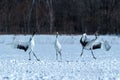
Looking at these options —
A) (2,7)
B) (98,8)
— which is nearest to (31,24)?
(2,7)

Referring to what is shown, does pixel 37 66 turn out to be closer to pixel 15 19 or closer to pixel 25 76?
pixel 25 76

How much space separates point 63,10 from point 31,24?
21.0 ft

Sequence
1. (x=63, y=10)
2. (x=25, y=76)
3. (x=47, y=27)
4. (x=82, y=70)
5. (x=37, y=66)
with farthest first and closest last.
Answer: (x=63, y=10) → (x=47, y=27) → (x=37, y=66) → (x=82, y=70) → (x=25, y=76)

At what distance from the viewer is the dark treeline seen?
6184 cm

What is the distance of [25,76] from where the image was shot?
1184cm

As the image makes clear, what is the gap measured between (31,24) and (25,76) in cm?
5229

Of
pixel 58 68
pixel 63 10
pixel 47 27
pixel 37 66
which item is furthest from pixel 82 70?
pixel 63 10

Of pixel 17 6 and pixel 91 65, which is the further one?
pixel 17 6

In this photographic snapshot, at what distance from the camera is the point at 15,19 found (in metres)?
64.2

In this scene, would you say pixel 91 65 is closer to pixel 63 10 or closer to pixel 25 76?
pixel 25 76

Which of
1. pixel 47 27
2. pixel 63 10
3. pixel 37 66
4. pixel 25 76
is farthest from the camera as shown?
pixel 63 10

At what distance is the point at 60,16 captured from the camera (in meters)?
66.0

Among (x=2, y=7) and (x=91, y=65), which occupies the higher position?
(x=2, y=7)

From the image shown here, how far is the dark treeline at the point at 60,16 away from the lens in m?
61.8
